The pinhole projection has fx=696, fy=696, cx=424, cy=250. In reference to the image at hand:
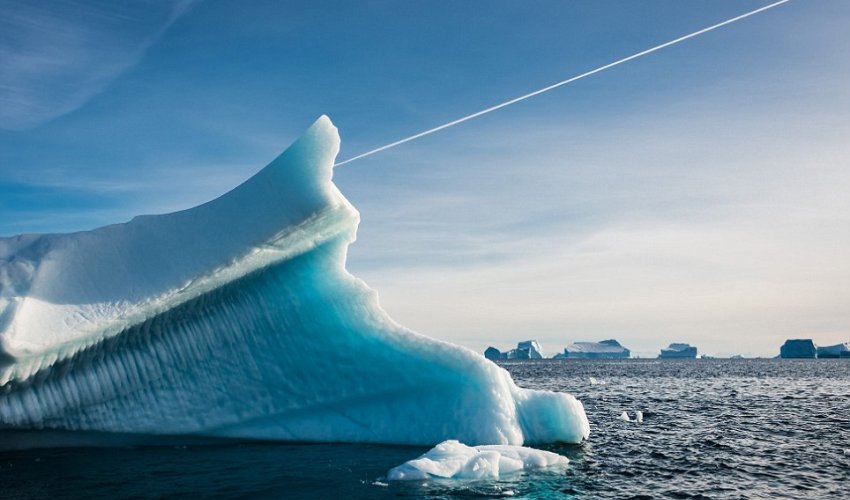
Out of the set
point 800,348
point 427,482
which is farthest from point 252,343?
point 800,348

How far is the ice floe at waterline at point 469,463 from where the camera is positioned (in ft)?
46.4

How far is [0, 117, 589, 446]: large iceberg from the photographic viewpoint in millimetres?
16609

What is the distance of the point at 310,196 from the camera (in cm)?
1783

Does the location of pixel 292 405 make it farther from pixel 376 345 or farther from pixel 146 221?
pixel 146 221

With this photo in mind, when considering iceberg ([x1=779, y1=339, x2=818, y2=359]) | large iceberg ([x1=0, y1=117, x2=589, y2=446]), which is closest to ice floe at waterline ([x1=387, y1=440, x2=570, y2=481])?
large iceberg ([x1=0, y1=117, x2=589, y2=446])

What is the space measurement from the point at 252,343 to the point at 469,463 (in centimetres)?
691

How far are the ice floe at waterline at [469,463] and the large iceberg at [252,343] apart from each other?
53.8 inches

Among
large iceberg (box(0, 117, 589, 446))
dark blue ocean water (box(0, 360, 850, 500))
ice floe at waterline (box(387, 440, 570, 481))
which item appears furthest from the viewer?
large iceberg (box(0, 117, 589, 446))

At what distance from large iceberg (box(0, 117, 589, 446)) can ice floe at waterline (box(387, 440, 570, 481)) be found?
4.48 ft

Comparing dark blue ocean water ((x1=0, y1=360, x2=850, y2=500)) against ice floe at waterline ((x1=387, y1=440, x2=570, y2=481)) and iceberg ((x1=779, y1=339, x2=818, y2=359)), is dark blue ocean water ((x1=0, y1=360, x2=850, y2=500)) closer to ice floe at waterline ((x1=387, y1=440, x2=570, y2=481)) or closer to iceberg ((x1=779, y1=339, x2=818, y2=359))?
ice floe at waterline ((x1=387, y1=440, x2=570, y2=481))

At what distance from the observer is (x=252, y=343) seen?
18312mm

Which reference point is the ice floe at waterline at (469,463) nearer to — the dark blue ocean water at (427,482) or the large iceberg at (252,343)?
the dark blue ocean water at (427,482)

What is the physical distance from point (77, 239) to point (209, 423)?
18.9 feet

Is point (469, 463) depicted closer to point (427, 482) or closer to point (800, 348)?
point (427, 482)
